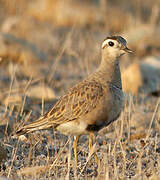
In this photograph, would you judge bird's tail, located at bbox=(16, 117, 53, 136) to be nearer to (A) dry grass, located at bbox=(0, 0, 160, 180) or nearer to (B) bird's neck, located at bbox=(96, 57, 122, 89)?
(A) dry grass, located at bbox=(0, 0, 160, 180)

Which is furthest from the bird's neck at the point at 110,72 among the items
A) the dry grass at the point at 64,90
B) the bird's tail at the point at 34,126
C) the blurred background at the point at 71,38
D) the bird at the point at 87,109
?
the blurred background at the point at 71,38

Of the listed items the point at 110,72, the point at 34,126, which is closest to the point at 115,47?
the point at 110,72

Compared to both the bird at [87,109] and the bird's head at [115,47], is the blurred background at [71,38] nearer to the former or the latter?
the bird's head at [115,47]

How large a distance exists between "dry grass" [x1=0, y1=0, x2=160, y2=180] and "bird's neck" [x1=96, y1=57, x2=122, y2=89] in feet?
1.96

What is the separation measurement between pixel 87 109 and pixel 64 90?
3.06 meters

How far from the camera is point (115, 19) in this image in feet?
41.2

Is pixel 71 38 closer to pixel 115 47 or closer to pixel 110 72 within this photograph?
pixel 115 47

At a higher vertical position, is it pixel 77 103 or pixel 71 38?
pixel 71 38

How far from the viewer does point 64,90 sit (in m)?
7.69

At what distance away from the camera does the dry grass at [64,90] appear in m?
4.43

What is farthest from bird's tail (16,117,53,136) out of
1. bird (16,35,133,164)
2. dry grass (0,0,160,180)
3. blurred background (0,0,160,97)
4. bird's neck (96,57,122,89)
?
blurred background (0,0,160,97)

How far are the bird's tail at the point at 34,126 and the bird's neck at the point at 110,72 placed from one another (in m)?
0.74

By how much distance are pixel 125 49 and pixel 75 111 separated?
35.4 inches

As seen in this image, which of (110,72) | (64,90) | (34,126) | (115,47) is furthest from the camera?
(64,90)
